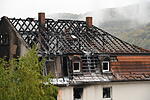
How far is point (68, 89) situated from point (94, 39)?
24.5 feet

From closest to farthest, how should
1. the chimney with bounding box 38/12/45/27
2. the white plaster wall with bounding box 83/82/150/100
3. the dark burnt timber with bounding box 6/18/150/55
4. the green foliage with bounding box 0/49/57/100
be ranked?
the green foliage with bounding box 0/49/57/100 < the white plaster wall with bounding box 83/82/150/100 < the dark burnt timber with bounding box 6/18/150/55 < the chimney with bounding box 38/12/45/27

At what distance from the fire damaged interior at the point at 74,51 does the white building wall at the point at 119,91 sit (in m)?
0.53

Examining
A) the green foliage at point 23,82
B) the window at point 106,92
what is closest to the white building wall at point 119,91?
the window at point 106,92

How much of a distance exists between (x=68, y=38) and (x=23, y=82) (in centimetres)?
1596

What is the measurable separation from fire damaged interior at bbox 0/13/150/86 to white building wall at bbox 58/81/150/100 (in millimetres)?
526

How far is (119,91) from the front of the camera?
35.0 metres

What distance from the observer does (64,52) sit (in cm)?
3406

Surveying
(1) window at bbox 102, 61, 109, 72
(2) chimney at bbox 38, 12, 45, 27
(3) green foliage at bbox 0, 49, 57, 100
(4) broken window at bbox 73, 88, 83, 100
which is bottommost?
(4) broken window at bbox 73, 88, 83, 100

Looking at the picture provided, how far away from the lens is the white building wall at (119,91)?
33.1m

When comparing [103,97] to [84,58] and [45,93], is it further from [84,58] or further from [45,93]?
[45,93]

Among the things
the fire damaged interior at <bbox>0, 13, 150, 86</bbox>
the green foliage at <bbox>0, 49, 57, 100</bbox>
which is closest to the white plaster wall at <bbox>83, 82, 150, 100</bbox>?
the fire damaged interior at <bbox>0, 13, 150, 86</bbox>

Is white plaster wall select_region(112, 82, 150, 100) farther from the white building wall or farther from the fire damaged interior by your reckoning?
the fire damaged interior

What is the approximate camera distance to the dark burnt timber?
3525 centimetres

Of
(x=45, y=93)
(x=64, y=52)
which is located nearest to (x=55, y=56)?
(x=64, y=52)
